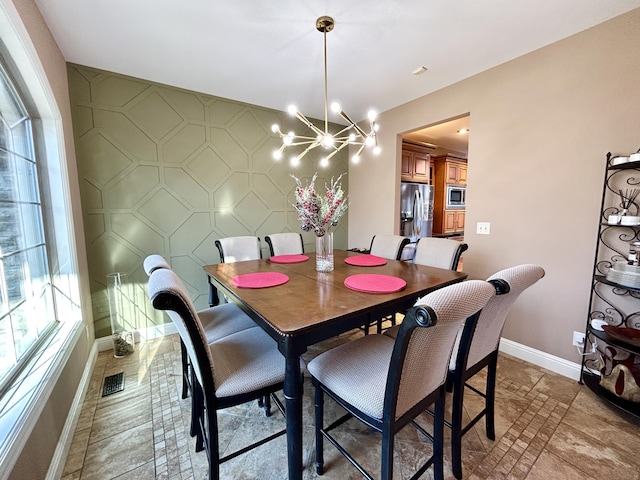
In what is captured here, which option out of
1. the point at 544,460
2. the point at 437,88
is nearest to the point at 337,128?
the point at 437,88

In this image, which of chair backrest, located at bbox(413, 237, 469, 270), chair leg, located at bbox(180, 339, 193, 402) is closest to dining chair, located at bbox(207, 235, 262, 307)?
chair leg, located at bbox(180, 339, 193, 402)

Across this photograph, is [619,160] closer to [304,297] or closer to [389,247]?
[389,247]

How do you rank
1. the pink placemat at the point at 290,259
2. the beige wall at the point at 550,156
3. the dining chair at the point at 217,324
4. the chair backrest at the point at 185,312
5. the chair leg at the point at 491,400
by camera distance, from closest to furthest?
the chair backrest at the point at 185,312 → the chair leg at the point at 491,400 → the dining chair at the point at 217,324 → the beige wall at the point at 550,156 → the pink placemat at the point at 290,259

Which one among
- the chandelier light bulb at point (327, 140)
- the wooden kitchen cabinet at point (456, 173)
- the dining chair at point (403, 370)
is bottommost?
the dining chair at point (403, 370)

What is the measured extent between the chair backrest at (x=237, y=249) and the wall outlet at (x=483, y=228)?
2.25 meters

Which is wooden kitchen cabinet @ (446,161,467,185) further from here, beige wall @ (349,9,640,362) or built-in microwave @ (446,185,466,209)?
beige wall @ (349,9,640,362)

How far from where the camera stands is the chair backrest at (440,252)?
2.21 metres

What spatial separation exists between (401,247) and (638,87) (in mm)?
1916

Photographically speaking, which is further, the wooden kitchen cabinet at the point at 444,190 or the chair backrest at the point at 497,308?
the wooden kitchen cabinet at the point at 444,190

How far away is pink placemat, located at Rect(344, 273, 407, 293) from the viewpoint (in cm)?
153

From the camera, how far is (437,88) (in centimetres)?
291

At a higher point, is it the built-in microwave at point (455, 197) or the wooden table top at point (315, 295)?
the built-in microwave at point (455, 197)

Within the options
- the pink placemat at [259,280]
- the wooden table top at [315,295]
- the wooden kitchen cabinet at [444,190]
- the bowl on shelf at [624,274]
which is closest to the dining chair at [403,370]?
the wooden table top at [315,295]

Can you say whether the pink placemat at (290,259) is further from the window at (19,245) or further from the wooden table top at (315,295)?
the window at (19,245)
